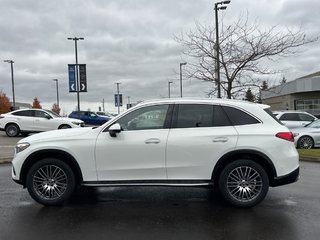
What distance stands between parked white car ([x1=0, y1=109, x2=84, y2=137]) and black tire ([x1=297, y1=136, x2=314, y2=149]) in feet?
36.4

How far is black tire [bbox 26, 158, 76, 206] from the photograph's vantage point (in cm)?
648

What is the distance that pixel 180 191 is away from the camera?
7.64 m

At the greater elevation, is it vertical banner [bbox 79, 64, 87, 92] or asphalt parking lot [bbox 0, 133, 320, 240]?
vertical banner [bbox 79, 64, 87, 92]

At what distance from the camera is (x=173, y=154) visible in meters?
6.33

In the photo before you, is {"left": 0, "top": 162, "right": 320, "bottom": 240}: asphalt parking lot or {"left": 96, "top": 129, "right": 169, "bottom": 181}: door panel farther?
{"left": 96, "top": 129, "right": 169, "bottom": 181}: door panel

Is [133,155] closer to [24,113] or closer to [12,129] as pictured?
[24,113]

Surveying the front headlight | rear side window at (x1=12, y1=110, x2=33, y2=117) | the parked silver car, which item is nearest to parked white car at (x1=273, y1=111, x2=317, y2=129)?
the parked silver car

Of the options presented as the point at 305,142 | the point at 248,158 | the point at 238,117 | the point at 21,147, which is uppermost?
the point at 238,117

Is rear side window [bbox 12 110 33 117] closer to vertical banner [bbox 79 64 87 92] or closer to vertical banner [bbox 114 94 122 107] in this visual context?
vertical banner [bbox 79 64 87 92]

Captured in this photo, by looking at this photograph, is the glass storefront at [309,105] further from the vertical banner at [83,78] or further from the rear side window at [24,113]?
the rear side window at [24,113]

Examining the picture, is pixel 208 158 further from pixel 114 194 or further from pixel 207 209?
pixel 114 194

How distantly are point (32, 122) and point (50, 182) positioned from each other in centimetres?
1516

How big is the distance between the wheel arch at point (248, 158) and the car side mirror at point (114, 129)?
167cm

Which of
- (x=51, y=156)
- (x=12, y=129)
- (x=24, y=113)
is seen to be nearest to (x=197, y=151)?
(x=51, y=156)
